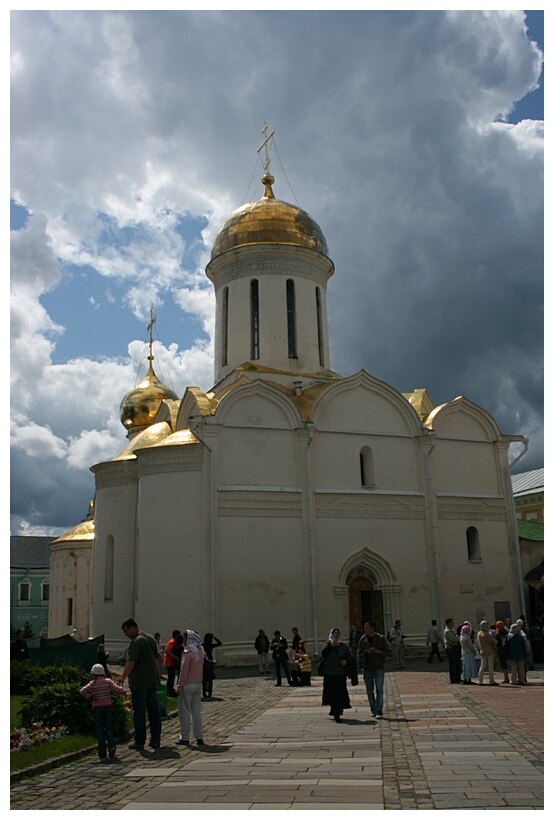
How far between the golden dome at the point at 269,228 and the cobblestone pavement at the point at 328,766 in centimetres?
1724

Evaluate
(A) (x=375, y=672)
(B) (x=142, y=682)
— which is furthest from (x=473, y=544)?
(B) (x=142, y=682)

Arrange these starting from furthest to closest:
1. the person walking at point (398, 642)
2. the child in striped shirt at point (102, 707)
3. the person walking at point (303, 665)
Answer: the person walking at point (398, 642) → the person walking at point (303, 665) → the child in striped shirt at point (102, 707)

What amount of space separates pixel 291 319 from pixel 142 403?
27.0 feet

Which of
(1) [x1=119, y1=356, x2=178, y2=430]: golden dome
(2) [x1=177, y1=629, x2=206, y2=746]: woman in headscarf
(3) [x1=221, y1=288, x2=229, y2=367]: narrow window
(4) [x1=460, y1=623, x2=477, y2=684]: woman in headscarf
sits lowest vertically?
(4) [x1=460, y1=623, x2=477, y2=684]: woman in headscarf

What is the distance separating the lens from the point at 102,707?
8.01 meters

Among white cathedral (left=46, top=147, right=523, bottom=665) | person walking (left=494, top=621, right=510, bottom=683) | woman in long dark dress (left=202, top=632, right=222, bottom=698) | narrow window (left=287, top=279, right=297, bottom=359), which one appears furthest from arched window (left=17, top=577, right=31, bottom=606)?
person walking (left=494, top=621, right=510, bottom=683)

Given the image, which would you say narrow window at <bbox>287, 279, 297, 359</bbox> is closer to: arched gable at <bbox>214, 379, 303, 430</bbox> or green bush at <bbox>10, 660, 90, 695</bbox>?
arched gable at <bbox>214, 379, 303, 430</bbox>

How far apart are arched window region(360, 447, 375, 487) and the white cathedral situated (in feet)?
0.15

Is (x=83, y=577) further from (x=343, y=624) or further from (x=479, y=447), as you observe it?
(x=479, y=447)

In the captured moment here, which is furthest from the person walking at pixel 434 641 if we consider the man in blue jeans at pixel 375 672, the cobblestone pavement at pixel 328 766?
the man in blue jeans at pixel 375 672

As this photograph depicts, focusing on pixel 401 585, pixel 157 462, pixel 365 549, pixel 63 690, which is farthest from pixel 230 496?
pixel 63 690

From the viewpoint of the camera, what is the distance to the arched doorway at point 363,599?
21484 mm

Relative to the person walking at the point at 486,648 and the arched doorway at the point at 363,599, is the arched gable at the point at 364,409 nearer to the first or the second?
the arched doorway at the point at 363,599

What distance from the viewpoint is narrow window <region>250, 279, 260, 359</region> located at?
2478 cm
